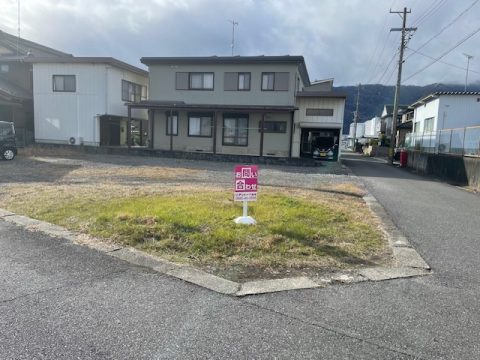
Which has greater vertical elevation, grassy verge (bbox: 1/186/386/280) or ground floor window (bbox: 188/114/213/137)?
ground floor window (bbox: 188/114/213/137)

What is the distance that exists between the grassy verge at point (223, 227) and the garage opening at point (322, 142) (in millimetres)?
15382

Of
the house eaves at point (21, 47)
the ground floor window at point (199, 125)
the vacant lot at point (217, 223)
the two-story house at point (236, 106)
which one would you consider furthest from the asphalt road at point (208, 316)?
the house eaves at point (21, 47)

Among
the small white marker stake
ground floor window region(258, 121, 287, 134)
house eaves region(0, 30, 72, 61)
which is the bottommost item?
the small white marker stake

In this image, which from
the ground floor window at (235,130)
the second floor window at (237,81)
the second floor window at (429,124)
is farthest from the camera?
the second floor window at (429,124)

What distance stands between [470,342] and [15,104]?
1049 inches

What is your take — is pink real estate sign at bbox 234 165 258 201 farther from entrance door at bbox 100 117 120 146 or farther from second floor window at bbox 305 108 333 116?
entrance door at bbox 100 117 120 146

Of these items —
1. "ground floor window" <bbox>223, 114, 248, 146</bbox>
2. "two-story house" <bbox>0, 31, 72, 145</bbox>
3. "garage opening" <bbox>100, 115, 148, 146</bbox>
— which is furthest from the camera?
"garage opening" <bbox>100, 115, 148, 146</bbox>

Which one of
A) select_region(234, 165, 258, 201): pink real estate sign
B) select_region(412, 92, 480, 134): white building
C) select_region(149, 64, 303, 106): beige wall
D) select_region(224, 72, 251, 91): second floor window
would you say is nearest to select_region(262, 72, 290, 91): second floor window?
select_region(149, 64, 303, 106): beige wall

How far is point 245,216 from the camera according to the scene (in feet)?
19.6

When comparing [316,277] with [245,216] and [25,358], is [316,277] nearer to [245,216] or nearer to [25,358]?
[245,216]

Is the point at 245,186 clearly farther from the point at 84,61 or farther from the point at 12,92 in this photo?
the point at 12,92

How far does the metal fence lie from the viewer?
14316 millimetres

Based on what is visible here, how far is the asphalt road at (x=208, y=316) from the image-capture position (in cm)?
264

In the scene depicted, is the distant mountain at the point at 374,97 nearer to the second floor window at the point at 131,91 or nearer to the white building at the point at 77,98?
the second floor window at the point at 131,91
